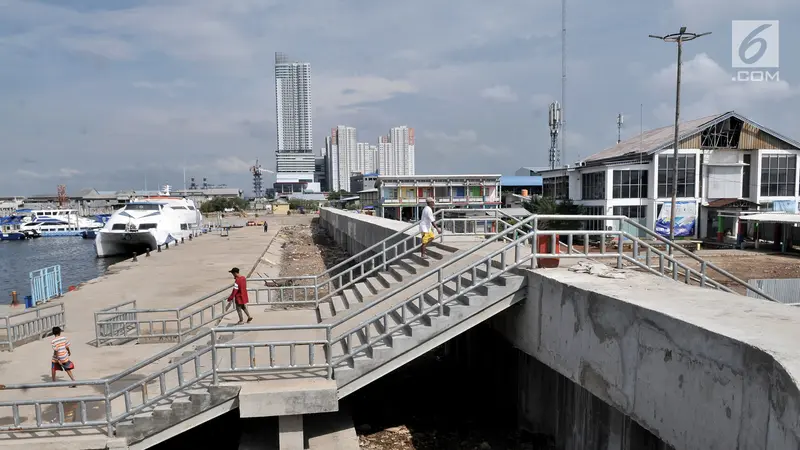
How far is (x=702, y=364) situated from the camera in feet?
16.0

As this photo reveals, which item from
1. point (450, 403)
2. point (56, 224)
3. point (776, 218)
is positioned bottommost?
point (450, 403)

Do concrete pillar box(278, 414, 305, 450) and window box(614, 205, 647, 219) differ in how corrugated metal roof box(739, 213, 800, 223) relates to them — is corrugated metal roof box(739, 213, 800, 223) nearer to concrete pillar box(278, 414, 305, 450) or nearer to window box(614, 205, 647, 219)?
window box(614, 205, 647, 219)

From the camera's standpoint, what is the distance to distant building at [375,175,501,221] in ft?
175

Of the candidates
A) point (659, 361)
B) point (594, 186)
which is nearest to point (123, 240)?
point (594, 186)

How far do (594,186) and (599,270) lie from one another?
3510cm

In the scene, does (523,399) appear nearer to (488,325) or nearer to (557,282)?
(488,325)

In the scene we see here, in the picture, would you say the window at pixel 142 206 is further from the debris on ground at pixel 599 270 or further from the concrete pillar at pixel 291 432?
the debris on ground at pixel 599 270

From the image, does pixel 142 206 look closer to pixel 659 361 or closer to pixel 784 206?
pixel 659 361

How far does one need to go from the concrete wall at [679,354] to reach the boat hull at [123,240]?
4385 centimetres

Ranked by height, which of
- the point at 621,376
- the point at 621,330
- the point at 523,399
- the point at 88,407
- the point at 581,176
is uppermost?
the point at 581,176

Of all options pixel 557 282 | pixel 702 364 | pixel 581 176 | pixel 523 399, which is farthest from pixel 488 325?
pixel 581 176

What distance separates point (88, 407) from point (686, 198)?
4249 cm

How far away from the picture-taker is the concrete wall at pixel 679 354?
4.19 metres

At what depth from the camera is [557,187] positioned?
50.2m
